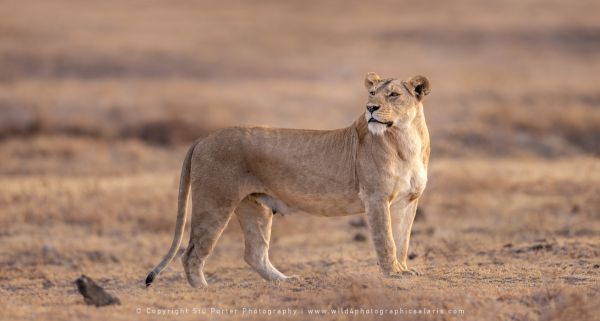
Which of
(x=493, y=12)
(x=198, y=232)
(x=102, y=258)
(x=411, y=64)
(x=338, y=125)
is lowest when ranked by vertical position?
(x=102, y=258)

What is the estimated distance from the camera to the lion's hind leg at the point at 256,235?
364 inches

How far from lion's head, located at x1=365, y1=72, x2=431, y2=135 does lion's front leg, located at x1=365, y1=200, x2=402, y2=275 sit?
0.63m

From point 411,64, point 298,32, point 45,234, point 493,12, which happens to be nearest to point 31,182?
point 45,234

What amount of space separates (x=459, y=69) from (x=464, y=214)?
1559 cm

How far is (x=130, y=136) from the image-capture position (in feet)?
67.7

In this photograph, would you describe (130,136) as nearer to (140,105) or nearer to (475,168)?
(140,105)

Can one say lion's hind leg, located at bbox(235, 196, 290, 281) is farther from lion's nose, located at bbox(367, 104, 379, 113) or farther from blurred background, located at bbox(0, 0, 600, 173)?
blurred background, located at bbox(0, 0, 600, 173)

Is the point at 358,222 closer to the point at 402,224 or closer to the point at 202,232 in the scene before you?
the point at 402,224

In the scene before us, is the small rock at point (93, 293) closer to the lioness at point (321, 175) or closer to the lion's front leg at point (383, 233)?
the lioness at point (321, 175)

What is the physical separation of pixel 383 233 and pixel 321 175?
827 mm

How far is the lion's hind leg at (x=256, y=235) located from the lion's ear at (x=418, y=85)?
1785mm

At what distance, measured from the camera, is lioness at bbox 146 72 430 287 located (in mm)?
8430

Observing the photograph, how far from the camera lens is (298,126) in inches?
831

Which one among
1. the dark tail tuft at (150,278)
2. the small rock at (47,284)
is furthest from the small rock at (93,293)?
the small rock at (47,284)
